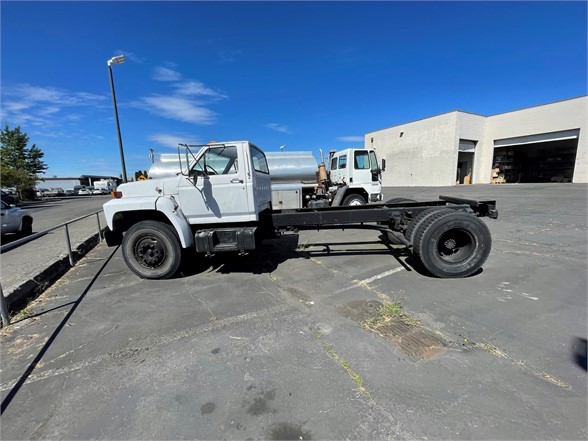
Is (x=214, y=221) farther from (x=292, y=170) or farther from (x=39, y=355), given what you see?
(x=292, y=170)

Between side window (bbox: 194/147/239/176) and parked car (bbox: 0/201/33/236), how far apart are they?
343 inches

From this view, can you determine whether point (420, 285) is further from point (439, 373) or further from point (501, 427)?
point (501, 427)

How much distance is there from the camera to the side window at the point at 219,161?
4.97 metres

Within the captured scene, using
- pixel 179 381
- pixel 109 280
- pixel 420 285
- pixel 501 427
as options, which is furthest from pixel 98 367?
pixel 420 285

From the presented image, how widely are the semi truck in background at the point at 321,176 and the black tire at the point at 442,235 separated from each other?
5610 millimetres

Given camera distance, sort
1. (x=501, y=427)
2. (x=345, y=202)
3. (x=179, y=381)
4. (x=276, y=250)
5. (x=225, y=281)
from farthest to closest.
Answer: (x=345, y=202)
(x=276, y=250)
(x=225, y=281)
(x=179, y=381)
(x=501, y=427)

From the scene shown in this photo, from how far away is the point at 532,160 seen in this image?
3575 centimetres

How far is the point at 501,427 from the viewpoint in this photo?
1.90m

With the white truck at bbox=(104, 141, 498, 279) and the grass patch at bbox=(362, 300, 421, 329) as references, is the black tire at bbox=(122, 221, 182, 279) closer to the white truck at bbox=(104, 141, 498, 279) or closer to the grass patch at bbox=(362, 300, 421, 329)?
the white truck at bbox=(104, 141, 498, 279)

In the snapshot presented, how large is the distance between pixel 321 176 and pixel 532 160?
3823 centimetres

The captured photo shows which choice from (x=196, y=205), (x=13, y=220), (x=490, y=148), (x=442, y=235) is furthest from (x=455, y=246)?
(x=490, y=148)

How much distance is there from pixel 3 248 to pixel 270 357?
11.5ft

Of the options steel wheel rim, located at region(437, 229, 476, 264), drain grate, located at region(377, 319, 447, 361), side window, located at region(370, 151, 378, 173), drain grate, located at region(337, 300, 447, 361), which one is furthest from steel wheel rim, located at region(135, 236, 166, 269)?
side window, located at region(370, 151, 378, 173)

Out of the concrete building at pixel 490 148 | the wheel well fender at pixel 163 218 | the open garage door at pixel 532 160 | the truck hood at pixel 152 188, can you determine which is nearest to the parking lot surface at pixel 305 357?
the wheel well fender at pixel 163 218
